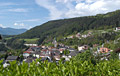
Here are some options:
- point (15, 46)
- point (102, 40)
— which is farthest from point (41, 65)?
point (15, 46)

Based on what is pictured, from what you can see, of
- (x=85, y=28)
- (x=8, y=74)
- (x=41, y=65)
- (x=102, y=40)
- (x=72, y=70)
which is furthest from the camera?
(x=85, y=28)

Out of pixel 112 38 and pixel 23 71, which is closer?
pixel 23 71

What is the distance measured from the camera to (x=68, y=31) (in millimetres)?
166000

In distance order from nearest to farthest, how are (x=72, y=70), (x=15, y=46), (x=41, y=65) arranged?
(x=72, y=70), (x=41, y=65), (x=15, y=46)

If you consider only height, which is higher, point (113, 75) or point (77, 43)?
point (113, 75)

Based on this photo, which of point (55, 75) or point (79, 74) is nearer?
point (55, 75)

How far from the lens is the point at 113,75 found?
149 inches

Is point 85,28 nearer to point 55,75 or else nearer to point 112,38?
→ point 112,38

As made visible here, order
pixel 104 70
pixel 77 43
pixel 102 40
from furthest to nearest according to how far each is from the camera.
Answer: pixel 77 43 → pixel 102 40 → pixel 104 70

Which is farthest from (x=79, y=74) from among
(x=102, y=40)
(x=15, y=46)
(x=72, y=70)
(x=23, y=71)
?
(x=15, y=46)

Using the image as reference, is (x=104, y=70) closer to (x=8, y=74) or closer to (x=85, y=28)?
(x=8, y=74)

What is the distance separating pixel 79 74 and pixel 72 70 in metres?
0.20

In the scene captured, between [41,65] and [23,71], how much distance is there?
87 centimetres

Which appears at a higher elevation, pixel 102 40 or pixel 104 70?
pixel 104 70
